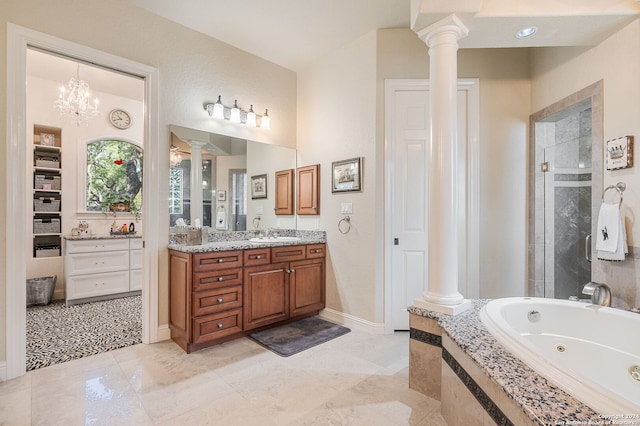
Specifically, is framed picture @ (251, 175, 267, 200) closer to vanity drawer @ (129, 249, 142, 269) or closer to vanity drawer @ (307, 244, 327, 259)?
vanity drawer @ (307, 244, 327, 259)

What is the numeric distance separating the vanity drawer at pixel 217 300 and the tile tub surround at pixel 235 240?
348mm

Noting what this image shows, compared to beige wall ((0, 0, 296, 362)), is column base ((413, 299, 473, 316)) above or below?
below

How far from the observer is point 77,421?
5.46ft

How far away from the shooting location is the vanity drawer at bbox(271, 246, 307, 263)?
2.95m

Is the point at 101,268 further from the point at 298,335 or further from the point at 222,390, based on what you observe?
the point at 222,390

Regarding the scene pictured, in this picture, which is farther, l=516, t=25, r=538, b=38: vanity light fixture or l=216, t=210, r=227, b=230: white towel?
l=216, t=210, r=227, b=230: white towel

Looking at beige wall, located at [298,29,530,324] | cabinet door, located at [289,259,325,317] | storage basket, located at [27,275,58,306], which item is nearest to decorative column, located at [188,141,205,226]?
cabinet door, located at [289,259,325,317]

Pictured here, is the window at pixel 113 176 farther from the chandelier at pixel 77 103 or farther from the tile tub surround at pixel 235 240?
the tile tub surround at pixel 235 240

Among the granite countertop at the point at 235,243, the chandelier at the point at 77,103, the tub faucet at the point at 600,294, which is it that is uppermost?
the chandelier at the point at 77,103

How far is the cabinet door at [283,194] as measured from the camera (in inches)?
145

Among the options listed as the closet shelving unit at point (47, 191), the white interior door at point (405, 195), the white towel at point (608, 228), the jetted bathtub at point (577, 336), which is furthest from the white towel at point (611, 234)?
the closet shelving unit at point (47, 191)

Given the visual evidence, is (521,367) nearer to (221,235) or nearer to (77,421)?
(77,421)

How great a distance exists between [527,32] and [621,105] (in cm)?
81

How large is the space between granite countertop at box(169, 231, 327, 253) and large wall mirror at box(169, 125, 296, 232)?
0.12 meters
